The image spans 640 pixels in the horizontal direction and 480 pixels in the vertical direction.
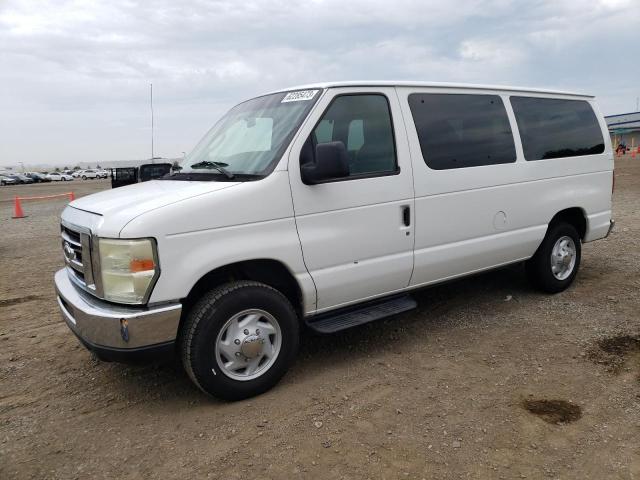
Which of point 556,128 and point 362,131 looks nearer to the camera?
point 362,131

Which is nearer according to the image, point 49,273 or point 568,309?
point 568,309

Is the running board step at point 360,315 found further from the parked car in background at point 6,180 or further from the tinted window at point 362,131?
the parked car in background at point 6,180

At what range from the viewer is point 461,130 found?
174 inches

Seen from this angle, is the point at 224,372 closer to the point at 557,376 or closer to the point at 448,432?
the point at 448,432

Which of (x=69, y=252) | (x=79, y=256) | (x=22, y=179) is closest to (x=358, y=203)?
(x=79, y=256)

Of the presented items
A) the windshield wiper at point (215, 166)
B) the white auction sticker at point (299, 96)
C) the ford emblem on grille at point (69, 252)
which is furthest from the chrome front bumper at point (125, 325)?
the white auction sticker at point (299, 96)

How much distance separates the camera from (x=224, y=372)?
3.32 metres

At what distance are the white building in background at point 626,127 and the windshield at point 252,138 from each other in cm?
7900

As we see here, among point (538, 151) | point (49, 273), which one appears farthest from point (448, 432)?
point (49, 273)

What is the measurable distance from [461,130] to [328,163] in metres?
1.68

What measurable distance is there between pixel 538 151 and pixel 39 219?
14.4 meters

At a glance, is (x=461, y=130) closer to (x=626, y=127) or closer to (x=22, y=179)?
(x=22, y=179)

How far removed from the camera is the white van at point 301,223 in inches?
120

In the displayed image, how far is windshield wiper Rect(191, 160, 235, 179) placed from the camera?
3.53 meters
